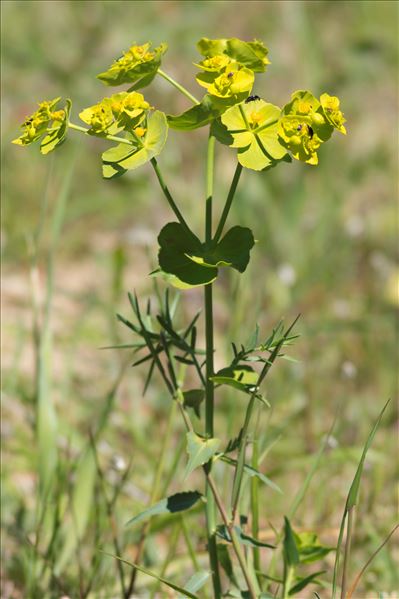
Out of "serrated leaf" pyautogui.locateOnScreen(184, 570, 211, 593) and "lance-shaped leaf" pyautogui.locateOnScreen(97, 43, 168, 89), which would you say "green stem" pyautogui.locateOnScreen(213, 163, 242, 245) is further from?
"serrated leaf" pyautogui.locateOnScreen(184, 570, 211, 593)

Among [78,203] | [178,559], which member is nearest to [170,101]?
[78,203]

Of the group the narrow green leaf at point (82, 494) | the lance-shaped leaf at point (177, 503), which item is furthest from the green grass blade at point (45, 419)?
the lance-shaped leaf at point (177, 503)

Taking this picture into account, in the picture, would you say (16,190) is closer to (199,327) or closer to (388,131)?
(199,327)

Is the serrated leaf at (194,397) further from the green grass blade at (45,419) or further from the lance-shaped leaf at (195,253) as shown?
the green grass blade at (45,419)

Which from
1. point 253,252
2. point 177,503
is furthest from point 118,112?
point 253,252

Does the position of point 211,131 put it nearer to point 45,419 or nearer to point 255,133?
point 255,133

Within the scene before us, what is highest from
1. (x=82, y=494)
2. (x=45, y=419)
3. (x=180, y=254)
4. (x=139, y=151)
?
(x=139, y=151)
